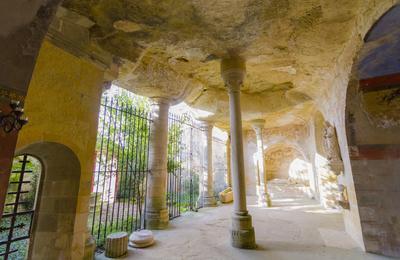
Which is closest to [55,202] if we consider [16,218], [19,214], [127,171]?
[19,214]

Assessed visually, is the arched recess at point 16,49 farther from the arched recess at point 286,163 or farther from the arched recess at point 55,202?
the arched recess at point 286,163

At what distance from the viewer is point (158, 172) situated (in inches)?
211

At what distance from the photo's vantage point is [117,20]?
3240 millimetres

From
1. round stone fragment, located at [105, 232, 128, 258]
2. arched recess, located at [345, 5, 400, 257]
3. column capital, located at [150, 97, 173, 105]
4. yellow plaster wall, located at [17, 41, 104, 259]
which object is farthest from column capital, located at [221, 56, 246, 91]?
round stone fragment, located at [105, 232, 128, 258]

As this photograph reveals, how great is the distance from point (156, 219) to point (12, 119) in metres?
4.19

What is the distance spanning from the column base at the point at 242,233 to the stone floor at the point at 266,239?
0.13 m

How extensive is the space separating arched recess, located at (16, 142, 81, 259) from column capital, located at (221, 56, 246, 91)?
327 cm

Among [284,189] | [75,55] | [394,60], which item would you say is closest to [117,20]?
[75,55]

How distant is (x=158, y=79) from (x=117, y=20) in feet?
6.67

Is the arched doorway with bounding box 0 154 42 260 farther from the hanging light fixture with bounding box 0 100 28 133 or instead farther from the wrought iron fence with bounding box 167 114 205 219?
the wrought iron fence with bounding box 167 114 205 219

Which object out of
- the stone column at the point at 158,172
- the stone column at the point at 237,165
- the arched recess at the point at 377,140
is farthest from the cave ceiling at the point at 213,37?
the arched recess at the point at 377,140

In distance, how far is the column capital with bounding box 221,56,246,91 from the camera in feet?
14.9

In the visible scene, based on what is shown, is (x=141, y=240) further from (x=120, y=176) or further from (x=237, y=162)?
(x=120, y=176)

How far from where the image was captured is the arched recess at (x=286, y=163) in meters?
11.4
